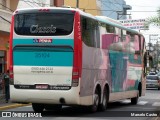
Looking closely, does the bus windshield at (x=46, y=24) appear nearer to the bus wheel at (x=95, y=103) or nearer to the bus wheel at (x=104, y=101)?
the bus wheel at (x=95, y=103)

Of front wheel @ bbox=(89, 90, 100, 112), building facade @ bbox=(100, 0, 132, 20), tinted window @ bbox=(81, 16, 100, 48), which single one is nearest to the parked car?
building facade @ bbox=(100, 0, 132, 20)

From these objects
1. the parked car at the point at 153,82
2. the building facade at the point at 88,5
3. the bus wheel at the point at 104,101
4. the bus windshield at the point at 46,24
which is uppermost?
the building facade at the point at 88,5

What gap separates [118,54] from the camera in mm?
22125


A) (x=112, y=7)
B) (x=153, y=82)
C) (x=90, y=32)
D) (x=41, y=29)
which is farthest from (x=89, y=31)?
(x=112, y=7)

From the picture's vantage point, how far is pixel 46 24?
17500 millimetres

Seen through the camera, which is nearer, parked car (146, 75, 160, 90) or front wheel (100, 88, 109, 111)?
front wheel (100, 88, 109, 111)

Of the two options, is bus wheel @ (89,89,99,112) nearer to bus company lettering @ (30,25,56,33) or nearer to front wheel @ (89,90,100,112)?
front wheel @ (89,90,100,112)

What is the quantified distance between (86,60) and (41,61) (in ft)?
5.22

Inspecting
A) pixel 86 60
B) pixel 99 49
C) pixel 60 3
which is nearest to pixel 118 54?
pixel 99 49

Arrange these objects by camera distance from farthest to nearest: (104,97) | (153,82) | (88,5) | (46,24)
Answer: (88,5)
(153,82)
(104,97)
(46,24)

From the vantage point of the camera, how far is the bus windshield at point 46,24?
17.4m

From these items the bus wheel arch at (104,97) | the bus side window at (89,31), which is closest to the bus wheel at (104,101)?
the bus wheel arch at (104,97)

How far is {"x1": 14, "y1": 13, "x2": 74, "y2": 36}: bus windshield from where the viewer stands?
1739 centimetres

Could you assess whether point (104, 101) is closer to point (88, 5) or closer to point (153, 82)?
point (153, 82)
